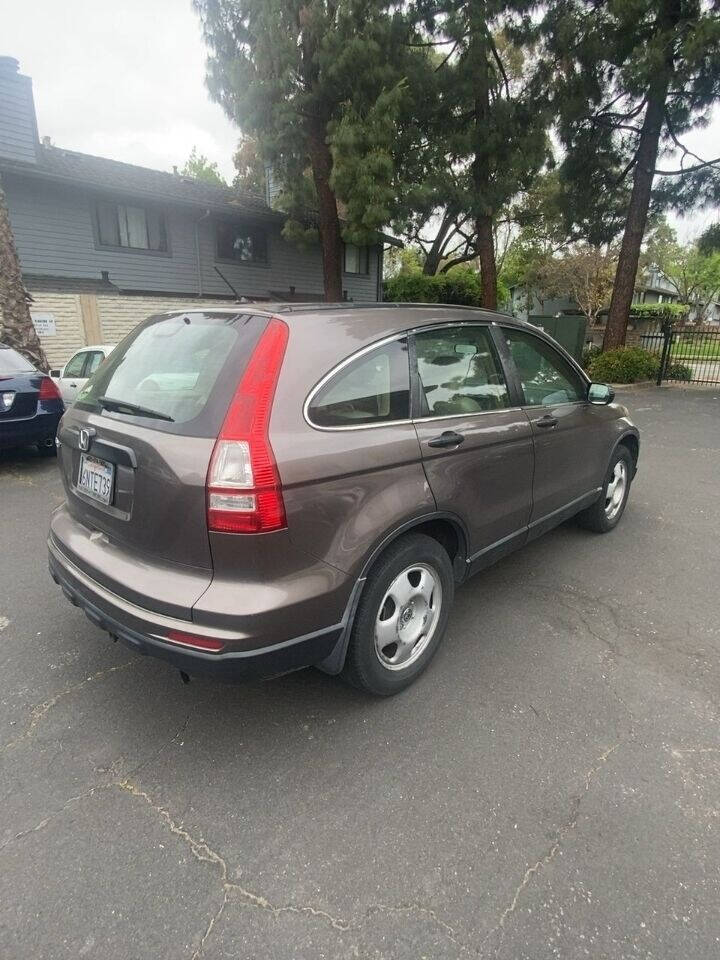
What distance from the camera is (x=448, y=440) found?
2.58m

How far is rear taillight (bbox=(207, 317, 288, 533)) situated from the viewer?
6.21 ft

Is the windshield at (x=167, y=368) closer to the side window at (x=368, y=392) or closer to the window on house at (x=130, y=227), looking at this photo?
the side window at (x=368, y=392)

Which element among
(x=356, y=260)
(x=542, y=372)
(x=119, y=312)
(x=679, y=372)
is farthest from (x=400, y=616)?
(x=356, y=260)

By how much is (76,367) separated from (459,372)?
732 cm

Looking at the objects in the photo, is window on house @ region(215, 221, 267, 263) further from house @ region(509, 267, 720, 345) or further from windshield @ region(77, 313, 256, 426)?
house @ region(509, 267, 720, 345)

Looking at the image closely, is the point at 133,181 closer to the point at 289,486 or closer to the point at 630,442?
the point at 630,442

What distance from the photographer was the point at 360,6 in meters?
11.3

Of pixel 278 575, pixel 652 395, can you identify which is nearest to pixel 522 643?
pixel 278 575

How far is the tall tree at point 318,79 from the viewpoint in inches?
443

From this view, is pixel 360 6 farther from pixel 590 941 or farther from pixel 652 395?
pixel 590 941

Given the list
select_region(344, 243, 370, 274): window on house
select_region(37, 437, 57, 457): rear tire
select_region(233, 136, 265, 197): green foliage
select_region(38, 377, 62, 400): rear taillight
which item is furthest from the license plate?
select_region(233, 136, 265, 197): green foliage

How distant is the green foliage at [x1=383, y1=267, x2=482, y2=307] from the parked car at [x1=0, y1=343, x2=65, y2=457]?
15938 mm

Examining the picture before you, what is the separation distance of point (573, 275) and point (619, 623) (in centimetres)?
3678

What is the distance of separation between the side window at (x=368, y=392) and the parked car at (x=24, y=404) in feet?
16.6
